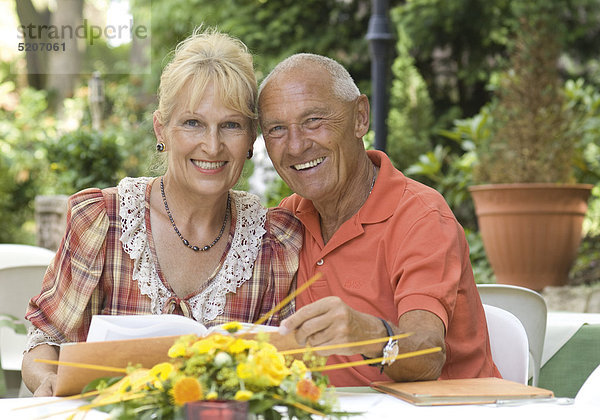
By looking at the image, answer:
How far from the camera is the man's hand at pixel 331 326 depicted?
1.58 m

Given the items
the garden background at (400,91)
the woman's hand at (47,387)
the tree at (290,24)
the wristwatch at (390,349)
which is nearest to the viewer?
the wristwatch at (390,349)

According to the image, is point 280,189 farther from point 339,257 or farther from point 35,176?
point 35,176

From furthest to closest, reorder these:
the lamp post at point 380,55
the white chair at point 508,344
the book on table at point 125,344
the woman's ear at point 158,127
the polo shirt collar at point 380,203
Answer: the lamp post at point 380,55 < the woman's ear at point 158,127 < the polo shirt collar at point 380,203 < the white chair at point 508,344 < the book on table at point 125,344

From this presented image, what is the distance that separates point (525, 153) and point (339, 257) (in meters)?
4.12

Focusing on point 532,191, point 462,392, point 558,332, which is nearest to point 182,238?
point 462,392

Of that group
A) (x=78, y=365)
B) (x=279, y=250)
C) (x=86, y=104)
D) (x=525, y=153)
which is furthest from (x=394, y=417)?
(x=86, y=104)

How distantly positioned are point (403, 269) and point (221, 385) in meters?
1.04

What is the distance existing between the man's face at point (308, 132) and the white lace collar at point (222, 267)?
216 mm

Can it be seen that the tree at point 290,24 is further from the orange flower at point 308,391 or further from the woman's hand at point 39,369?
the orange flower at point 308,391

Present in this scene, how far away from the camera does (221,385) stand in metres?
1.22

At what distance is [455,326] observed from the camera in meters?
2.27

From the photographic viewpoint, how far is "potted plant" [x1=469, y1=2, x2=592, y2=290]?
5988mm

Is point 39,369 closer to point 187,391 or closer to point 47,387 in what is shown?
point 47,387

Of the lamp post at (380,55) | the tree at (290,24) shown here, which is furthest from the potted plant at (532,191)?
the tree at (290,24)
